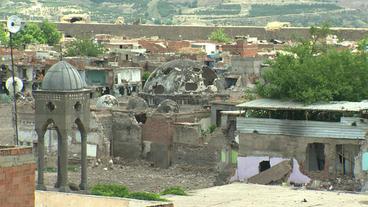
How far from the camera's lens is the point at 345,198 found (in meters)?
26.8

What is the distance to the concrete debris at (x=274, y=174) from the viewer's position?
31688 mm

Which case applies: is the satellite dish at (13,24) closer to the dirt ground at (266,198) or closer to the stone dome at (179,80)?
the dirt ground at (266,198)

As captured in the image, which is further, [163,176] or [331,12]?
[331,12]

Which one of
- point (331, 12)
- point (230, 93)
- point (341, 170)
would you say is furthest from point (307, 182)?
point (331, 12)

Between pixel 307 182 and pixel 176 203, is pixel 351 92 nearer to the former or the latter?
pixel 307 182

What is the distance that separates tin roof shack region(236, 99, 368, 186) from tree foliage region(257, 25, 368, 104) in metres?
0.39

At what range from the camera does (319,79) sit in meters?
33.5

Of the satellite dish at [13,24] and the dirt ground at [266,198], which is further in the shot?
the satellite dish at [13,24]

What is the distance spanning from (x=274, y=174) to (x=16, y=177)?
14.2 metres

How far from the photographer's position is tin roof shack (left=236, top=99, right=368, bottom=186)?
103ft

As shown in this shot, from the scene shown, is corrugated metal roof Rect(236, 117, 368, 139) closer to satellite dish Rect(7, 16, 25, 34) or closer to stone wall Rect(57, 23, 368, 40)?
satellite dish Rect(7, 16, 25, 34)

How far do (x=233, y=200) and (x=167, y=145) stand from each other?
13799 millimetres

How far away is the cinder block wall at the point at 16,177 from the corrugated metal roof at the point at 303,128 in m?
14.0

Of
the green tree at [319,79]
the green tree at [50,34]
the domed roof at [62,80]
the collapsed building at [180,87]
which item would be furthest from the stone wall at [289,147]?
the green tree at [50,34]
